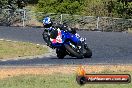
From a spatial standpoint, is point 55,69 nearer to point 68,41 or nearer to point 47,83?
point 47,83

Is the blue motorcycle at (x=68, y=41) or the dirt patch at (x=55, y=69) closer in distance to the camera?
the dirt patch at (x=55, y=69)

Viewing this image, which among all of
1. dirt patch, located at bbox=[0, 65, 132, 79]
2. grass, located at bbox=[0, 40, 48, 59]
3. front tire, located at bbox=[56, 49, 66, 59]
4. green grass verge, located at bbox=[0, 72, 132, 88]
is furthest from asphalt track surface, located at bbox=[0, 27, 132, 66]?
green grass verge, located at bbox=[0, 72, 132, 88]

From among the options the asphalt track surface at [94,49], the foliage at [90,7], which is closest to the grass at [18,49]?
the asphalt track surface at [94,49]

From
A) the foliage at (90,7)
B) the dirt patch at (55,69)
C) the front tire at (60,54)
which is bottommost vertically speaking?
the foliage at (90,7)

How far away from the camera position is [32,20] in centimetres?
4128

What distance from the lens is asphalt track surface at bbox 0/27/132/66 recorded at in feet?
58.1

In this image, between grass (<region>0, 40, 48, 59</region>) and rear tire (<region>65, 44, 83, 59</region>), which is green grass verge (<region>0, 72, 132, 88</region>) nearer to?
rear tire (<region>65, 44, 83, 59</region>)

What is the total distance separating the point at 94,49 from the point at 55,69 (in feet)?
29.1

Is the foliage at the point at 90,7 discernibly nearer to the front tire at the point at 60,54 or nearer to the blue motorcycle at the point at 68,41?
the front tire at the point at 60,54

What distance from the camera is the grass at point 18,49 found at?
21.8 meters

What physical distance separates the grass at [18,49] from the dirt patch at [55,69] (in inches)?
225

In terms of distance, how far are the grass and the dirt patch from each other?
18.8 feet

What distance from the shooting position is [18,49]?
23.7 meters

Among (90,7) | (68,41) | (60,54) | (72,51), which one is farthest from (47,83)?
(90,7)
